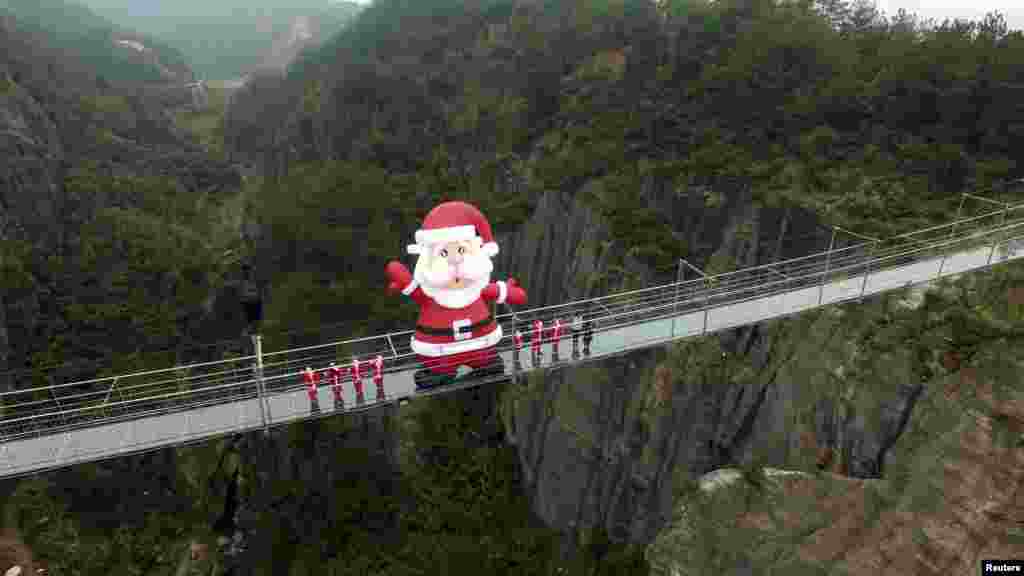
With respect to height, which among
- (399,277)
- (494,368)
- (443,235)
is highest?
(443,235)

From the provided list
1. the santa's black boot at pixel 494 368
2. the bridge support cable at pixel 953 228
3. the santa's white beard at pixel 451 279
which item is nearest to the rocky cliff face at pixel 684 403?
the bridge support cable at pixel 953 228

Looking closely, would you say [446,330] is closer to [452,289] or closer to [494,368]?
[452,289]

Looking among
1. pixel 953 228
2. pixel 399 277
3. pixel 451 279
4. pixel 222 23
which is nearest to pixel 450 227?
pixel 451 279

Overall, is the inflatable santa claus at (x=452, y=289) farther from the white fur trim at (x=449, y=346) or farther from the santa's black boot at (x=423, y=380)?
the santa's black boot at (x=423, y=380)

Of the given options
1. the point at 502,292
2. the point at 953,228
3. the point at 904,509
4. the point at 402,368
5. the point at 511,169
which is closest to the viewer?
the point at 904,509

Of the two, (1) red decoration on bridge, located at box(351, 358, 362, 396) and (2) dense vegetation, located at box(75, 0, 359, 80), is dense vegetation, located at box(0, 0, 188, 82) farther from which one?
(1) red decoration on bridge, located at box(351, 358, 362, 396)

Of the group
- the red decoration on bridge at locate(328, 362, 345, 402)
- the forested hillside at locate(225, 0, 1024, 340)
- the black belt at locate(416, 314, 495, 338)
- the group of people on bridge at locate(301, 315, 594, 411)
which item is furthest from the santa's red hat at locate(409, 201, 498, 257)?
the forested hillside at locate(225, 0, 1024, 340)

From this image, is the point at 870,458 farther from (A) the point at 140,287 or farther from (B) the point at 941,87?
(A) the point at 140,287
